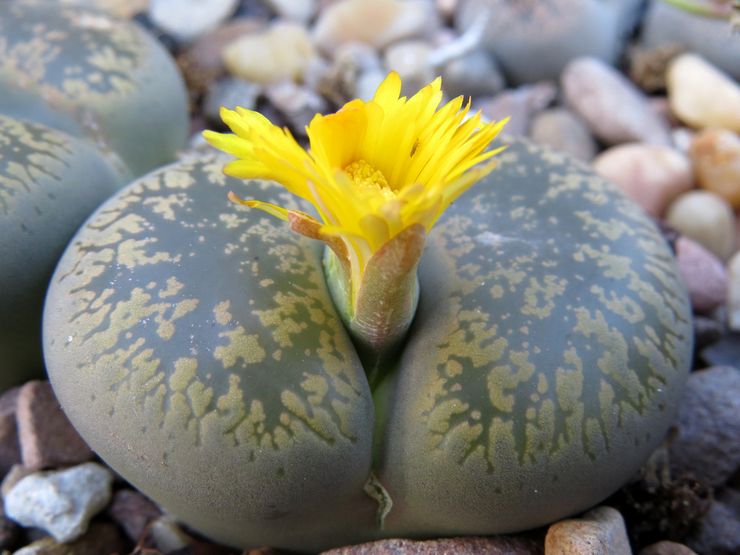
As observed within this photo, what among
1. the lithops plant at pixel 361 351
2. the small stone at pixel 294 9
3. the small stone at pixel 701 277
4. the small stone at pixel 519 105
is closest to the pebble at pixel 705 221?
the small stone at pixel 701 277

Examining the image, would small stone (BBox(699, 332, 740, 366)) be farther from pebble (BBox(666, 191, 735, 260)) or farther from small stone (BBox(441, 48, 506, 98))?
small stone (BBox(441, 48, 506, 98))

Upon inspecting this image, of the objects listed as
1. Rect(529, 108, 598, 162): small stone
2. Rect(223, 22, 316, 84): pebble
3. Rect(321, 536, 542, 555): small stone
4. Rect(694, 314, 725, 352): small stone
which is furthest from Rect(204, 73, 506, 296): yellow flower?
Rect(223, 22, 316, 84): pebble

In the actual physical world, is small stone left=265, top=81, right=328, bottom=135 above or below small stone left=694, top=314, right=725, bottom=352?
above

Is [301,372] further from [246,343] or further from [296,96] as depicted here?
[296,96]

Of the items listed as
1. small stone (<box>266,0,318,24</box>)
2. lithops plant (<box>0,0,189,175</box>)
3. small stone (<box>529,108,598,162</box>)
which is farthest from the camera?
small stone (<box>266,0,318,24</box>)

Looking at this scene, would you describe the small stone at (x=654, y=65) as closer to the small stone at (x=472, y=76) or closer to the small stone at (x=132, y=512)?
the small stone at (x=472, y=76)
